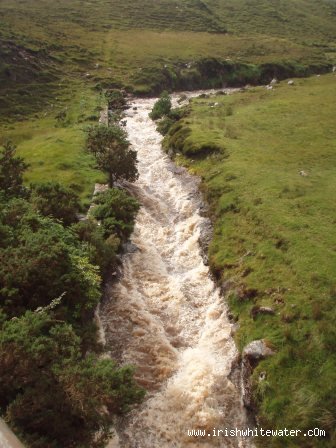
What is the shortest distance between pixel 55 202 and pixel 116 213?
5.44 m

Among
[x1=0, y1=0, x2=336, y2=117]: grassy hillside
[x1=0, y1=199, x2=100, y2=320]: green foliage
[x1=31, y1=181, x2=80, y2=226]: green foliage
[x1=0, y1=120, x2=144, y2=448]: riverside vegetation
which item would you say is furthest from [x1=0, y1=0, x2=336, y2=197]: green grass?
[x1=0, y1=199, x2=100, y2=320]: green foliage

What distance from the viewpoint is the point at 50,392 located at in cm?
1614

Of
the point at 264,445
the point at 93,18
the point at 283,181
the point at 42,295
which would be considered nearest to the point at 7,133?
the point at 283,181

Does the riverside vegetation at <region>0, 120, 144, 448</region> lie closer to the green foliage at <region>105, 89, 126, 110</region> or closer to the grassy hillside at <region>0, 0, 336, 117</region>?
the green foliage at <region>105, 89, 126, 110</region>

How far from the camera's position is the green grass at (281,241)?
1942 centimetres

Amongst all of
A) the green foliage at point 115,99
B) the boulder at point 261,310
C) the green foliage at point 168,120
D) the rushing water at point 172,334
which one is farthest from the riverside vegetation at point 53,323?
the green foliage at point 115,99

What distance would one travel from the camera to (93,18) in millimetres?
148250

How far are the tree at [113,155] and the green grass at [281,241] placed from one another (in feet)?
23.4

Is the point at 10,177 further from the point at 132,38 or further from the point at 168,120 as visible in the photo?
the point at 132,38

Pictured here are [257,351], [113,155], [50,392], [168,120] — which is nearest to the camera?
[50,392]

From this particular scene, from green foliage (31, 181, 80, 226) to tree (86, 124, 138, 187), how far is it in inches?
410

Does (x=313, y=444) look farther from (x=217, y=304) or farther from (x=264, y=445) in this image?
(x=217, y=304)

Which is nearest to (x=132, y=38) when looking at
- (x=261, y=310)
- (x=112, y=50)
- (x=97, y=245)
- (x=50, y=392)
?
(x=112, y=50)

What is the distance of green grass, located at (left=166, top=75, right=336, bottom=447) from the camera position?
19.4 meters
